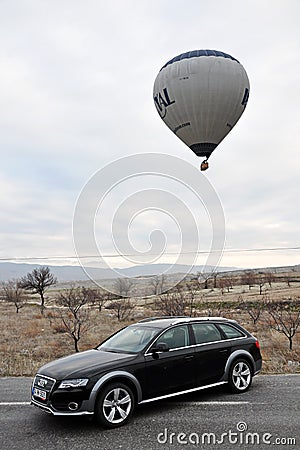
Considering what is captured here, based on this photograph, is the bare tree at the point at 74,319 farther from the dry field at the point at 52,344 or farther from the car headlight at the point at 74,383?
the car headlight at the point at 74,383

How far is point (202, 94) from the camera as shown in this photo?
1623 centimetres

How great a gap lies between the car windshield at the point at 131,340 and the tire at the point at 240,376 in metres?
1.57

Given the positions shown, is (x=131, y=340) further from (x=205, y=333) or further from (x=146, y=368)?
(x=205, y=333)

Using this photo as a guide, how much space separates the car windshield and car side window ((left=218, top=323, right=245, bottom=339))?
1431 millimetres

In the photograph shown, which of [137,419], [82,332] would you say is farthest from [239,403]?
[82,332]

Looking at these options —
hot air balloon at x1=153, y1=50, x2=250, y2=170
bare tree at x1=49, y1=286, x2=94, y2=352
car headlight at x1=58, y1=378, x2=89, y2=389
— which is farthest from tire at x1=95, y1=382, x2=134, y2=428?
bare tree at x1=49, y1=286, x2=94, y2=352

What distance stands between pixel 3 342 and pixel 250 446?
19.8 m

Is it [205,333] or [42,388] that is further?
[205,333]

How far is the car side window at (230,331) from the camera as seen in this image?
8.09 meters

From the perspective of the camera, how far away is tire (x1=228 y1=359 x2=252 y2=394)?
25.2 feet

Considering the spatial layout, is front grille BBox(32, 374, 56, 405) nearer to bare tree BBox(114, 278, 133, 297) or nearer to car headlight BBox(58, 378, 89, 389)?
car headlight BBox(58, 378, 89, 389)

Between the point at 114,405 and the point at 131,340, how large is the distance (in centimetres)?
138

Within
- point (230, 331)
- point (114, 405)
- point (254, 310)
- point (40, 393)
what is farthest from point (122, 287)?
point (114, 405)

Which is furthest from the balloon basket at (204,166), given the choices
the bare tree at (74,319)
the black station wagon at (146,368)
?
the black station wagon at (146,368)
